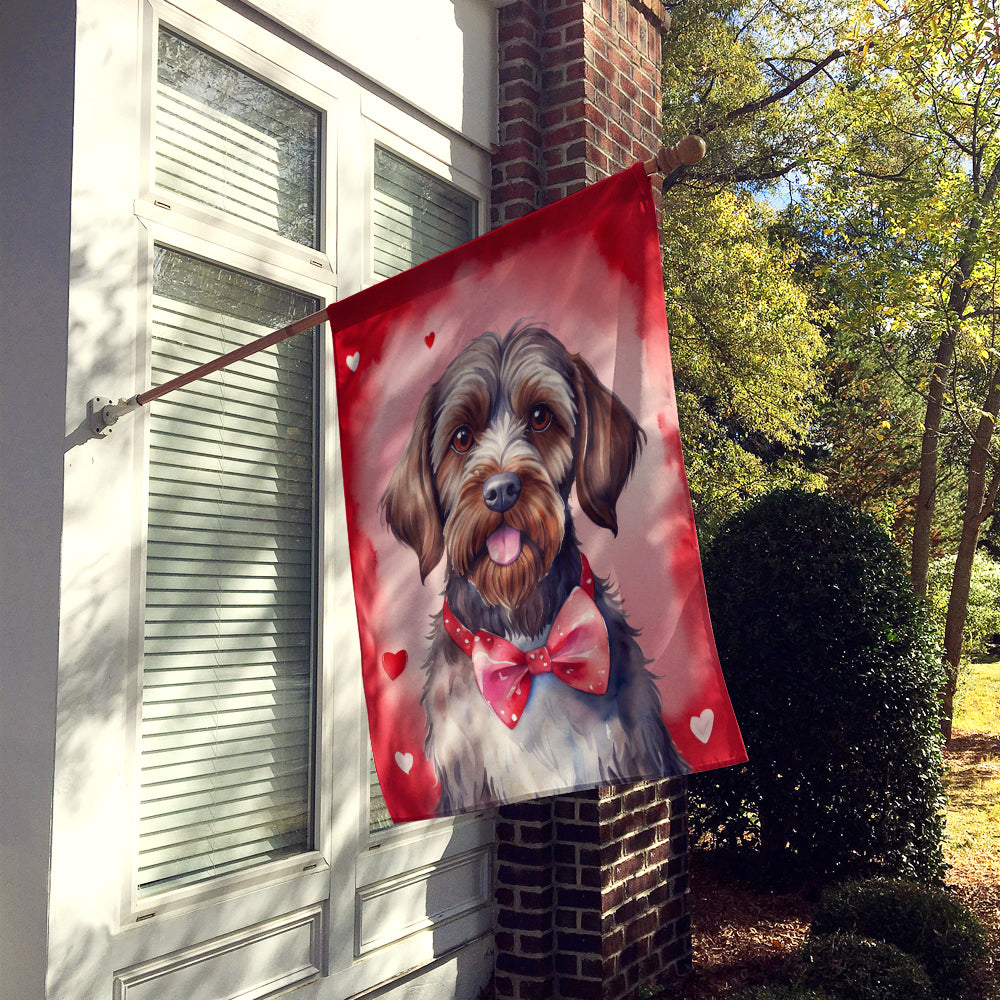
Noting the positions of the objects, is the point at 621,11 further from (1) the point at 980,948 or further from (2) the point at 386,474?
(1) the point at 980,948

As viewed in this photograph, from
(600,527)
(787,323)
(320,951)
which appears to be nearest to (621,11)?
(600,527)

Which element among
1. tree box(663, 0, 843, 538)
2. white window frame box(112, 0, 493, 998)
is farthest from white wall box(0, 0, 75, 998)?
tree box(663, 0, 843, 538)

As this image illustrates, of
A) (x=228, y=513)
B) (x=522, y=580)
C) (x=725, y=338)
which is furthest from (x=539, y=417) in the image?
(x=725, y=338)

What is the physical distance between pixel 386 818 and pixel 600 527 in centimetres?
215

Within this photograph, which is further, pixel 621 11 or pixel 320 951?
pixel 621 11

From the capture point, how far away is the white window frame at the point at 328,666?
3.04 meters

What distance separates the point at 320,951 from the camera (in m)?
3.56

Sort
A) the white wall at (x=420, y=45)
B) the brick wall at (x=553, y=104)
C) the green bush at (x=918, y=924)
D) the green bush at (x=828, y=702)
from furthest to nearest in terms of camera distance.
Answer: the green bush at (x=828, y=702)
the brick wall at (x=553, y=104)
the green bush at (x=918, y=924)
the white wall at (x=420, y=45)

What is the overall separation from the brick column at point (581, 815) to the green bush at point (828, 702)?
1.24 metres

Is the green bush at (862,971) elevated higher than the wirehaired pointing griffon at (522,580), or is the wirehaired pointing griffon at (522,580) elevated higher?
the wirehaired pointing griffon at (522,580)

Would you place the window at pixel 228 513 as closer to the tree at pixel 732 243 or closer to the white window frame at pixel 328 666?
the white window frame at pixel 328 666

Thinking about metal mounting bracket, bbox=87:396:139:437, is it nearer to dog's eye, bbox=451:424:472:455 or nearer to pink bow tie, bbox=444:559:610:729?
dog's eye, bbox=451:424:472:455

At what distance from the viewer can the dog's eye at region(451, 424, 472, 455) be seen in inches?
97.3

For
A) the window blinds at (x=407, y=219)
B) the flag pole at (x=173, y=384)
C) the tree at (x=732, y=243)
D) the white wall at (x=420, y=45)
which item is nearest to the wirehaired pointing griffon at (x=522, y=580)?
the flag pole at (x=173, y=384)
